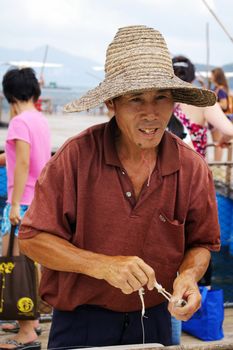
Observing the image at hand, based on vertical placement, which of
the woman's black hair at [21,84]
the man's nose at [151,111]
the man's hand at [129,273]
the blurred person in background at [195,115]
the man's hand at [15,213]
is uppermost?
the man's nose at [151,111]

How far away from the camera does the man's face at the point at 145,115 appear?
1.92m

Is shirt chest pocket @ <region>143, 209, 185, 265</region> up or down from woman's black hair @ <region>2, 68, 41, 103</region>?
down

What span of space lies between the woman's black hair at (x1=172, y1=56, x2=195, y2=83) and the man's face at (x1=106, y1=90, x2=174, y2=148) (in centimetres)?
185

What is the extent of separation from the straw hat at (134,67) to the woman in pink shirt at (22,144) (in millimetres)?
1485

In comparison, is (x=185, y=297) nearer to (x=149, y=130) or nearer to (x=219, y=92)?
(x=149, y=130)

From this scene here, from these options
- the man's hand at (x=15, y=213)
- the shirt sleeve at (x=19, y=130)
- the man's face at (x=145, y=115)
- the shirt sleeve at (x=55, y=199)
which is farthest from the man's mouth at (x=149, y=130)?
the man's hand at (x=15, y=213)

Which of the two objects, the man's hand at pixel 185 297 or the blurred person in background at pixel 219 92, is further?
the blurred person in background at pixel 219 92

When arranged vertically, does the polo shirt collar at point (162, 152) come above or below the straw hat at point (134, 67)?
below

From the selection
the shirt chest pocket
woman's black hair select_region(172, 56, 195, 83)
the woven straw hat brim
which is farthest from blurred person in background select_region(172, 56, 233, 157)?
the shirt chest pocket

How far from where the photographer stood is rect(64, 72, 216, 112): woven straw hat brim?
6.22 feet

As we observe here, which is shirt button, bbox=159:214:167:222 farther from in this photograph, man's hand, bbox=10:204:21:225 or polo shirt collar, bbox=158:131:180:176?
man's hand, bbox=10:204:21:225

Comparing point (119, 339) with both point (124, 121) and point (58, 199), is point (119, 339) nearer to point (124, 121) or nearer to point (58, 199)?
point (58, 199)

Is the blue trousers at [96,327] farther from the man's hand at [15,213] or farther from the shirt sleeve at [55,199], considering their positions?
the man's hand at [15,213]

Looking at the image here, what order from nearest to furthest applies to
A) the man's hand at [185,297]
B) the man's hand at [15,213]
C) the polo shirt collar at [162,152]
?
the man's hand at [185,297] → the polo shirt collar at [162,152] → the man's hand at [15,213]
